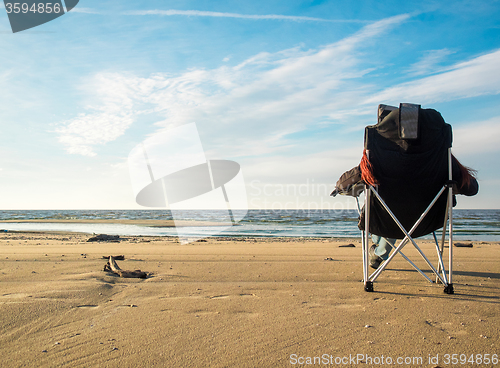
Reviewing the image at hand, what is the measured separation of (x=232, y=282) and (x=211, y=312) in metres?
1.42

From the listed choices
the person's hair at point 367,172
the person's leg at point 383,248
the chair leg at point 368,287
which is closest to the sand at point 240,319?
the chair leg at point 368,287

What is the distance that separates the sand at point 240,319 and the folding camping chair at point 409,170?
757 millimetres

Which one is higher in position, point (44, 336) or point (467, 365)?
point (44, 336)

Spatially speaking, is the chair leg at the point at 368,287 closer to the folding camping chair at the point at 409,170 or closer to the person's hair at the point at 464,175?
the folding camping chair at the point at 409,170

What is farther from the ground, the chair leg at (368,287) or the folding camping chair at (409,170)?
the folding camping chair at (409,170)

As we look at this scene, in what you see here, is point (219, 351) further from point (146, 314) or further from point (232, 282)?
point (232, 282)

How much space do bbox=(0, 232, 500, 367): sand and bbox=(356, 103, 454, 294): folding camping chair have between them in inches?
29.8

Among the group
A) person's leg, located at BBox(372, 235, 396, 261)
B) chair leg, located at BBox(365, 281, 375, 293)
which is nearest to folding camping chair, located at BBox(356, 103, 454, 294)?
chair leg, located at BBox(365, 281, 375, 293)

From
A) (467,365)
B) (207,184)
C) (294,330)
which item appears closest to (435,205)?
(467,365)

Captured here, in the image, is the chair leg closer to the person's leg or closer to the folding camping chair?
the folding camping chair

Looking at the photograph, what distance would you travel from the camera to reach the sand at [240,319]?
2.28m

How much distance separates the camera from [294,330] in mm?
2744

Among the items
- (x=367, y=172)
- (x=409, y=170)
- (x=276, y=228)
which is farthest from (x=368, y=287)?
(x=276, y=228)

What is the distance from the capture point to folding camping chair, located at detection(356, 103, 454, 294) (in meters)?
3.80
